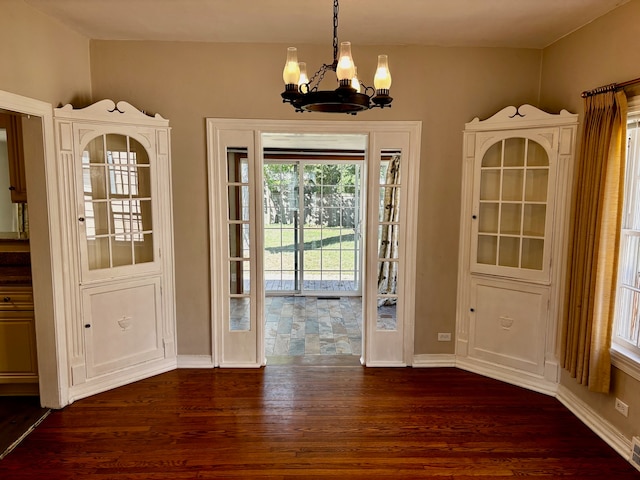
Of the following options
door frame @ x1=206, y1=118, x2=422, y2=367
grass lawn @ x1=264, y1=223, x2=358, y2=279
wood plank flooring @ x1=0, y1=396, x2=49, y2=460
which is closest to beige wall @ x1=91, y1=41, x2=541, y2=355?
door frame @ x1=206, y1=118, x2=422, y2=367

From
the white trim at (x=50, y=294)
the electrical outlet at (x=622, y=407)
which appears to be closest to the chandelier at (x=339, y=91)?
the white trim at (x=50, y=294)

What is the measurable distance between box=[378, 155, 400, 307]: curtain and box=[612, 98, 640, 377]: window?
5.55ft

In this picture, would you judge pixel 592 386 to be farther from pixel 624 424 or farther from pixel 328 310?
pixel 328 310

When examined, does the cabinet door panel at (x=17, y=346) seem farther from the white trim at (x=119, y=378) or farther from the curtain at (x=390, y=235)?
the curtain at (x=390, y=235)

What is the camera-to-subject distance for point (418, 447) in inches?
108

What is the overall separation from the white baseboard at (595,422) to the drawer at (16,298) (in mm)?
4268

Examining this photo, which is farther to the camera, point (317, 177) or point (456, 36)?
point (317, 177)

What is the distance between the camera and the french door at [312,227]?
661 cm

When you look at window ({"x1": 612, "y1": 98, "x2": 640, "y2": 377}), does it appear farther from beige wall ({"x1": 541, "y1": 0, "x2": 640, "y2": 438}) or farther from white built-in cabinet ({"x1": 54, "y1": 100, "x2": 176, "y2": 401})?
white built-in cabinet ({"x1": 54, "y1": 100, "x2": 176, "y2": 401})

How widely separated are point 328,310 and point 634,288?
12.3 feet

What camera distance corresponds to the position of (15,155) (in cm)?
337

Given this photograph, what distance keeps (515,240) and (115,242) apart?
3.42m

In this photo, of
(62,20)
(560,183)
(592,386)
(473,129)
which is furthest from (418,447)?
(62,20)

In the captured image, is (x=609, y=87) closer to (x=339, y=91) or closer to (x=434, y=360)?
(x=339, y=91)
